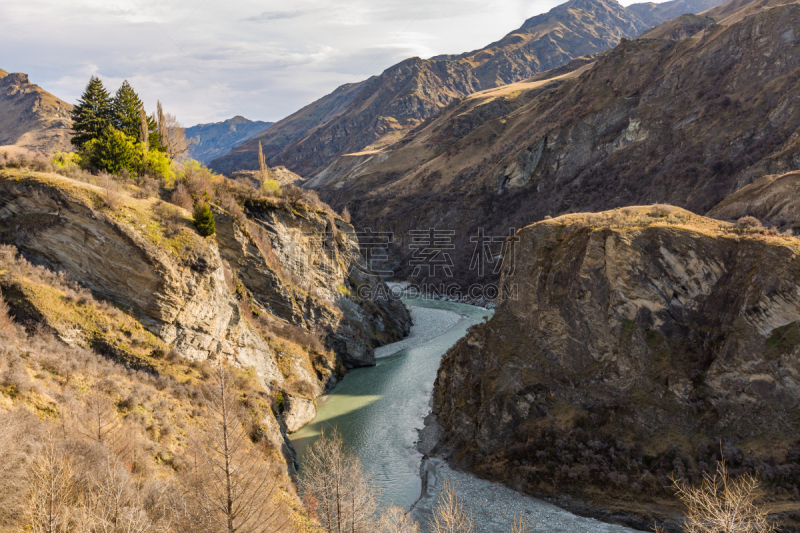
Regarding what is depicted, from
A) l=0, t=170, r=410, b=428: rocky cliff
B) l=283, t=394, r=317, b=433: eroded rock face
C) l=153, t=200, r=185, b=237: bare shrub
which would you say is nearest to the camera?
l=0, t=170, r=410, b=428: rocky cliff

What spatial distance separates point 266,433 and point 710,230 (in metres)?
27.3

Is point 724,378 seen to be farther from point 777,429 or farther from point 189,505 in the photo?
point 189,505

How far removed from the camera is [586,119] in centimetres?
8256

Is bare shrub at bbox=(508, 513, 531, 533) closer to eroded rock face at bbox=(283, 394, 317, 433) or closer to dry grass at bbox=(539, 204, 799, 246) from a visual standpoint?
eroded rock face at bbox=(283, 394, 317, 433)

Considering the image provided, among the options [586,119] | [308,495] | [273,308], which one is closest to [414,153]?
[586,119]

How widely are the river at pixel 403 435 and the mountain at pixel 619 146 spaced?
3743 cm

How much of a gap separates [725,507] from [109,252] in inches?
1113

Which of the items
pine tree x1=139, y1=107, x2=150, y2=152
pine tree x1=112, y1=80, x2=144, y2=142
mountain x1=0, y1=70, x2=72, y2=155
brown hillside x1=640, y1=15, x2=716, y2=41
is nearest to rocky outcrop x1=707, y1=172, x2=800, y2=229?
pine tree x1=139, y1=107, x2=150, y2=152

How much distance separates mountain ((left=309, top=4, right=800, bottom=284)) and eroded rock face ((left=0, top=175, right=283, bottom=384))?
54874 millimetres

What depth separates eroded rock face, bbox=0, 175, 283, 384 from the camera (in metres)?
22.0

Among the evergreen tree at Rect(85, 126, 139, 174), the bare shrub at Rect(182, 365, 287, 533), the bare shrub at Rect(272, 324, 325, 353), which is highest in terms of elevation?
the evergreen tree at Rect(85, 126, 139, 174)

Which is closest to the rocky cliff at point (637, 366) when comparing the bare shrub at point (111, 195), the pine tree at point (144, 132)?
the bare shrub at point (111, 195)

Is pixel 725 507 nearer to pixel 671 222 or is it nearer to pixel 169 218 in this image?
pixel 671 222

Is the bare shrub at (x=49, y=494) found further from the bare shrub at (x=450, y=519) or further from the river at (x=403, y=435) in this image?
the river at (x=403, y=435)
